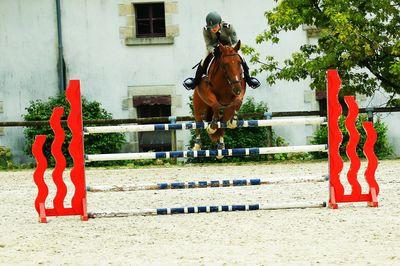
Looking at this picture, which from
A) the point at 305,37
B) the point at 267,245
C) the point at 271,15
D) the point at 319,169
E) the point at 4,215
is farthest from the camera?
the point at 305,37

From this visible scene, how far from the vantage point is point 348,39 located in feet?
68.8

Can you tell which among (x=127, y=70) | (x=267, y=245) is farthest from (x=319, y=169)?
(x=267, y=245)

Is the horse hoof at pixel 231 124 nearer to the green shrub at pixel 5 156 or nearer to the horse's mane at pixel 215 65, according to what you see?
the horse's mane at pixel 215 65

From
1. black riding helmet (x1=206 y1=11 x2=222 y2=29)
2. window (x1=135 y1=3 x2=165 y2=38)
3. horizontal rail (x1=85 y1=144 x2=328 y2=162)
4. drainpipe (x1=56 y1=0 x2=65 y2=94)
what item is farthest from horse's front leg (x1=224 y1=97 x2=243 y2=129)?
window (x1=135 y1=3 x2=165 y2=38)

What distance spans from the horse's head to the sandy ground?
1.61 m

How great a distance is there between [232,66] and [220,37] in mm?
631

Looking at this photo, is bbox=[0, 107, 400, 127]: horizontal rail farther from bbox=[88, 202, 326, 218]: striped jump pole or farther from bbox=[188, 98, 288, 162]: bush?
bbox=[88, 202, 326, 218]: striped jump pole

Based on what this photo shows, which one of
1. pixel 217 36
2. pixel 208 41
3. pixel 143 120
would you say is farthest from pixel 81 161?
pixel 143 120

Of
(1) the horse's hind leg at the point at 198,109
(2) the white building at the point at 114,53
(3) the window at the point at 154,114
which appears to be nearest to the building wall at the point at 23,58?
(2) the white building at the point at 114,53

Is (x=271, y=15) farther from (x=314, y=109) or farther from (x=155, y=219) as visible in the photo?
(x=155, y=219)

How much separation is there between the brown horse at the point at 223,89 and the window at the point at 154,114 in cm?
1236

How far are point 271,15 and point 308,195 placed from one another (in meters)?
8.00

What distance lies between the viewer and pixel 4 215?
13.2 meters

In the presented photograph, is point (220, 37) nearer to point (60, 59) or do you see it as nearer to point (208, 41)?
point (208, 41)
